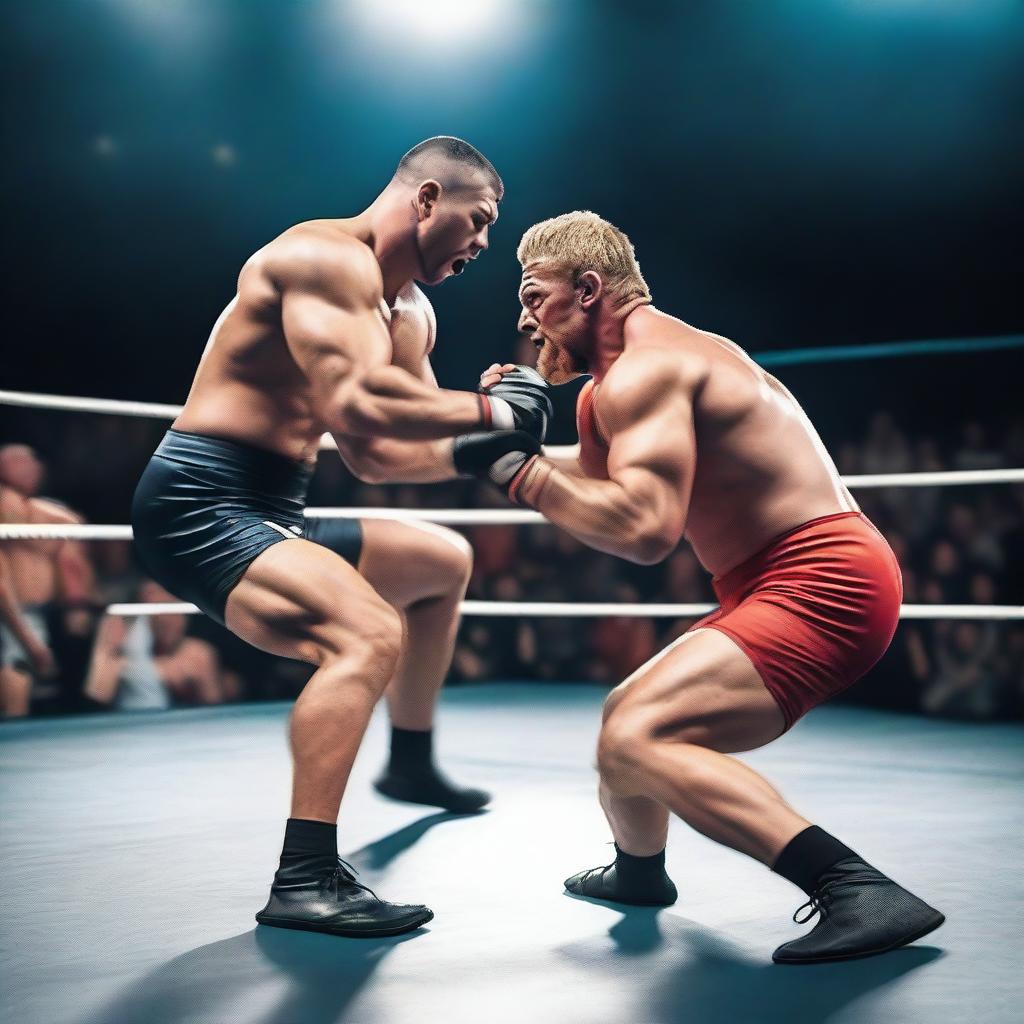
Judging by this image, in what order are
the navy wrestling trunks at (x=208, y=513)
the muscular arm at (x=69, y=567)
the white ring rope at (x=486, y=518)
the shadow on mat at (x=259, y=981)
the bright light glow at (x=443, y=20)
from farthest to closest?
1. the bright light glow at (x=443, y=20)
2. the muscular arm at (x=69, y=567)
3. the white ring rope at (x=486, y=518)
4. the navy wrestling trunks at (x=208, y=513)
5. the shadow on mat at (x=259, y=981)

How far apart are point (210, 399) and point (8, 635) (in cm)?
217

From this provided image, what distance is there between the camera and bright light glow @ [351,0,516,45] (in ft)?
14.8

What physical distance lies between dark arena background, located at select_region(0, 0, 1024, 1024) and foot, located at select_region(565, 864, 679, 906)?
1.97 ft

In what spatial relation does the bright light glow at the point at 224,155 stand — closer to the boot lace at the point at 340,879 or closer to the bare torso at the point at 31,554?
the bare torso at the point at 31,554

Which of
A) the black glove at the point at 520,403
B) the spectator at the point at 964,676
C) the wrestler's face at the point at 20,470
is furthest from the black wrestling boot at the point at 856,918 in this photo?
the wrestler's face at the point at 20,470

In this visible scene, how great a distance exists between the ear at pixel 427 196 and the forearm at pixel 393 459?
1.24 ft

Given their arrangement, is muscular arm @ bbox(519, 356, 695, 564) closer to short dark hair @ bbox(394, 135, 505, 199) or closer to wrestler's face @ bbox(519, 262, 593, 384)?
wrestler's face @ bbox(519, 262, 593, 384)

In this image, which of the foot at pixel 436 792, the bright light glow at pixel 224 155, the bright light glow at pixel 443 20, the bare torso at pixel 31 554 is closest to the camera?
the foot at pixel 436 792

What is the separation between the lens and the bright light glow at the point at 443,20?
4520mm

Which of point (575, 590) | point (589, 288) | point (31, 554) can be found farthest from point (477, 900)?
point (575, 590)

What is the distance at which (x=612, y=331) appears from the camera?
1853 millimetres

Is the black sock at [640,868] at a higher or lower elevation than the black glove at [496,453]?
lower

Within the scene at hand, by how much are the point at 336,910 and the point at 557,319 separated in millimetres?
930

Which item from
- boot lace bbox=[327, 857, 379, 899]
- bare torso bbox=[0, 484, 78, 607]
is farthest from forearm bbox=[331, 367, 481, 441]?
bare torso bbox=[0, 484, 78, 607]
